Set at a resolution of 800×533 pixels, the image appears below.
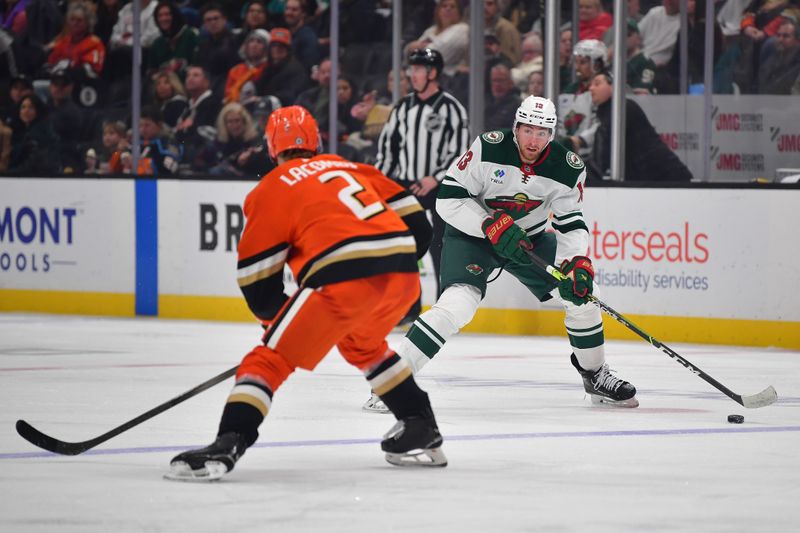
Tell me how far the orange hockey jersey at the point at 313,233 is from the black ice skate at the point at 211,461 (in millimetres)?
352

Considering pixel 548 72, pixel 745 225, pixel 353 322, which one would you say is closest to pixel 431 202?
pixel 548 72

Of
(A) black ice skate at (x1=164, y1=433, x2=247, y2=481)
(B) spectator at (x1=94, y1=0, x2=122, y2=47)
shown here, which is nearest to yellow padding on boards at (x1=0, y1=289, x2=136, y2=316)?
→ (B) spectator at (x1=94, y1=0, x2=122, y2=47)

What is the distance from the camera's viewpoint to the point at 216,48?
11266 millimetres

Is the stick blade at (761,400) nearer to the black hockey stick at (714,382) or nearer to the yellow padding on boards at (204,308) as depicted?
the black hockey stick at (714,382)

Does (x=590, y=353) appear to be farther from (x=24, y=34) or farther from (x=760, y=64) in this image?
(x=24, y=34)

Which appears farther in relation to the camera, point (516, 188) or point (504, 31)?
point (504, 31)

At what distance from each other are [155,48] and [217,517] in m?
7.98

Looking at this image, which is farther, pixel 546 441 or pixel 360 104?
pixel 360 104

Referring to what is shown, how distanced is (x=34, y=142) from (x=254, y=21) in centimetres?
184

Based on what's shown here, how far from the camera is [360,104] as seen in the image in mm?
10266

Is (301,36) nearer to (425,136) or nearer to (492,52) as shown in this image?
(492,52)

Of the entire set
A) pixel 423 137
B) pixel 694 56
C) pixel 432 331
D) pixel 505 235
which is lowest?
pixel 432 331

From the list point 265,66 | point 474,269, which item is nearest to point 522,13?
point 265,66

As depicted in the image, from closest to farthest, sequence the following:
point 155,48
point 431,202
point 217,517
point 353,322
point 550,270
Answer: point 217,517, point 353,322, point 550,270, point 431,202, point 155,48
